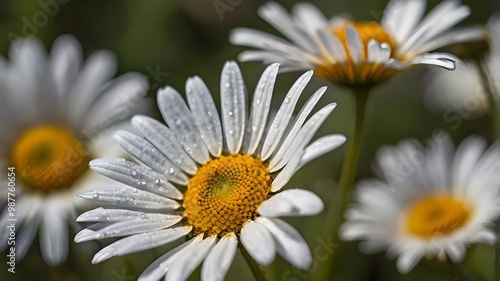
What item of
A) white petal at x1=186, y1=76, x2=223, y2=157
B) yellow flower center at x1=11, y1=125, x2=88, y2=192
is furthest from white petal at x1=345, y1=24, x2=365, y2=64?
yellow flower center at x1=11, y1=125, x2=88, y2=192

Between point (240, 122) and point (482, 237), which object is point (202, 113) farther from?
point (482, 237)

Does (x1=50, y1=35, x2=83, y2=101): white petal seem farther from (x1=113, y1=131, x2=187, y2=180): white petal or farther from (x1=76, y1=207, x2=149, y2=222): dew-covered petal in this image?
(x1=76, y1=207, x2=149, y2=222): dew-covered petal

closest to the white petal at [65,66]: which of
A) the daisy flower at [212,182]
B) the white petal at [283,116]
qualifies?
the daisy flower at [212,182]

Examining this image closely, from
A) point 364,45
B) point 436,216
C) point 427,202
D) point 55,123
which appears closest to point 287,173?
point 364,45

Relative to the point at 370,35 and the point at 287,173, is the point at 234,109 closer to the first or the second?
the point at 287,173

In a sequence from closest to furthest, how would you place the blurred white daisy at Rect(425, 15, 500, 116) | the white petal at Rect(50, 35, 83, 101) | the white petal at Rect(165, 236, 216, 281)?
1. the white petal at Rect(165, 236, 216, 281)
2. the white petal at Rect(50, 35, 83, 101)
3. the blurred white daisy at Rect(425, 15, 500, 116)

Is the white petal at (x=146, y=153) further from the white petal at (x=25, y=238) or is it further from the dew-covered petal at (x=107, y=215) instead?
the white petal at (x=25, y=238)
